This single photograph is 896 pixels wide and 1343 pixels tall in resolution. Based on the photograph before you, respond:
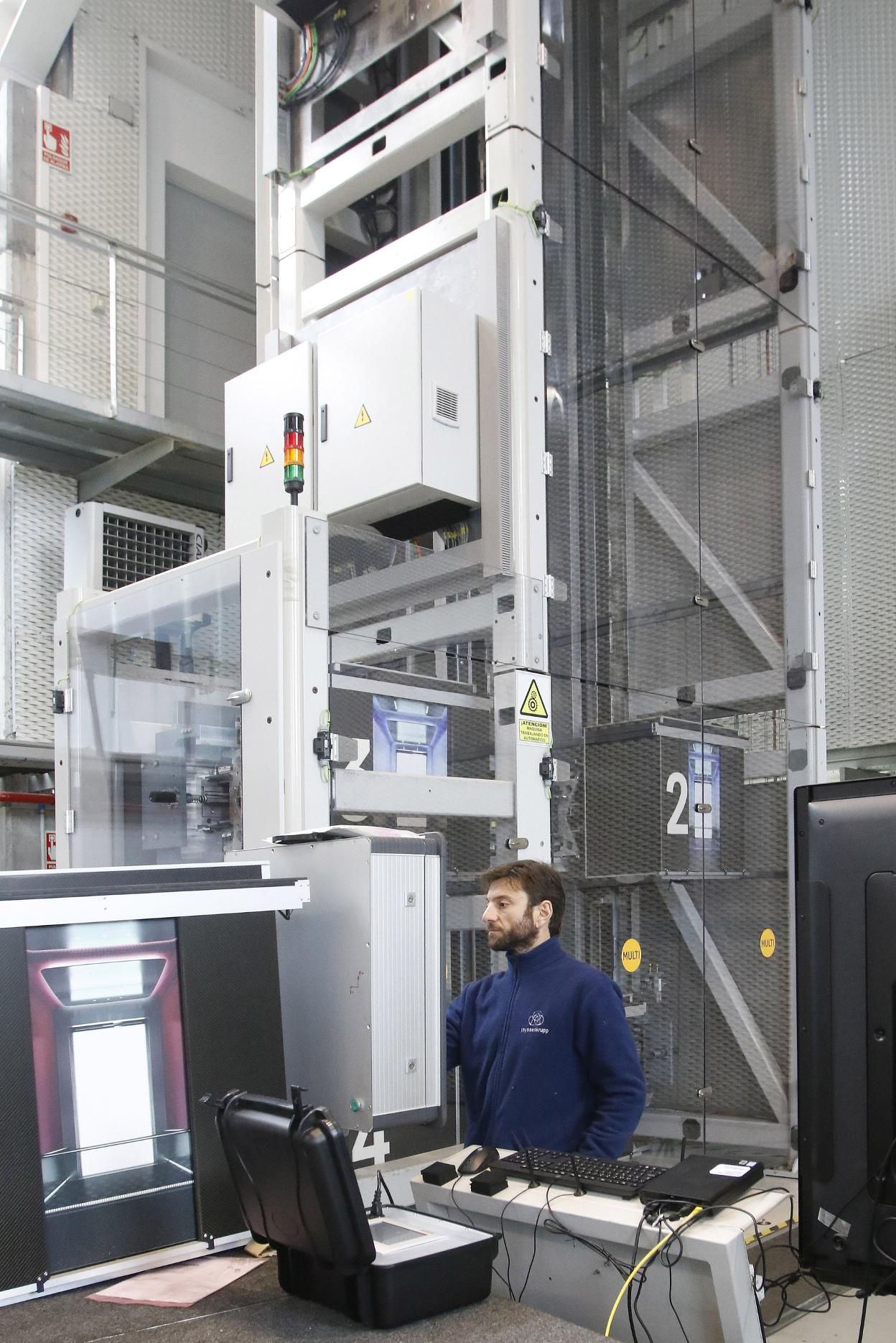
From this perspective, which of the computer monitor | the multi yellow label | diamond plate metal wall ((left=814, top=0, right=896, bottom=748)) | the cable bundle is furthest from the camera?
diamond plate metal wall ((left=814, top=0, right=896, bottom=748))

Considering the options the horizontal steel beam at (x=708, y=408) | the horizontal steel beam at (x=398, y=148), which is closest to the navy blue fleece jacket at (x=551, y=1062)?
the horizontal steel beam at (x=708, y=408)

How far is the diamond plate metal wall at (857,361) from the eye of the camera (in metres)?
5.21

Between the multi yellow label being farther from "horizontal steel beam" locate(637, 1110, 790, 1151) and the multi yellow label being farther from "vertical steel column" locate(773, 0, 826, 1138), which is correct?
"vertical steel column" locate(773, 0, 826, 1138)

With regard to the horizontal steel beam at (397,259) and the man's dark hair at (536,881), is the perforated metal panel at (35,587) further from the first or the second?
the man's dark hair at (536,881)

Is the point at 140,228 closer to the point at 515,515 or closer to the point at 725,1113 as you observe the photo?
the point at 515,515

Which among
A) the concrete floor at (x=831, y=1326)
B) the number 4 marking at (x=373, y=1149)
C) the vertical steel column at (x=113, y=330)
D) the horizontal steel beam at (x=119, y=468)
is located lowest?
the concrete floor at (x=831, y=1326)

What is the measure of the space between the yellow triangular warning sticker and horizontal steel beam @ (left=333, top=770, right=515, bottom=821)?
0.74 feet

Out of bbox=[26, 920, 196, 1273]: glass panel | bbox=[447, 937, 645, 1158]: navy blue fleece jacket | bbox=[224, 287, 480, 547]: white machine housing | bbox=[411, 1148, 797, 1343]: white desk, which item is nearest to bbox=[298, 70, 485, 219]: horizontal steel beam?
bbox=[224, 287, 480, 547]: white machine housing

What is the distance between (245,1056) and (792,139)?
4405mm

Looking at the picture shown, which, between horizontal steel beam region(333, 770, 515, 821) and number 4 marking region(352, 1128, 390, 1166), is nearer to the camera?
number 4 marking region(352, 1128, 390, 1166)

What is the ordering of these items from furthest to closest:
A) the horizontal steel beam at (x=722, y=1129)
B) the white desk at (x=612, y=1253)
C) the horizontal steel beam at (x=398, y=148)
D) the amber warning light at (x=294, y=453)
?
the horizontal steel beam at (x=398, y=148)
the horizontal steel beam at (x=722, y=1129)
the amber warning light at (x=294, y=453)
the white desk at (x=612, y=1253)

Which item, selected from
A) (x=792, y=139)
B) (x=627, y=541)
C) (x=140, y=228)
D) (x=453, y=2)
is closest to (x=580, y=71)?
(x=453, y=2)

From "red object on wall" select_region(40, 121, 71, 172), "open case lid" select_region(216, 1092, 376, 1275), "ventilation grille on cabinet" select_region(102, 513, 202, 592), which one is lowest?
"open case lid" select_region(216, 1092, 376, 1275)

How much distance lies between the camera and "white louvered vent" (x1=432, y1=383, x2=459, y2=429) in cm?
376
